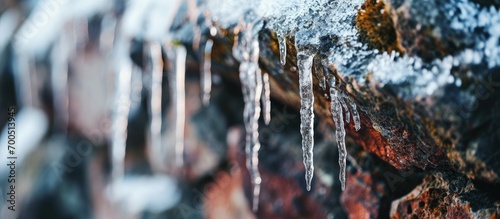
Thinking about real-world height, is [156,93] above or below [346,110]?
above

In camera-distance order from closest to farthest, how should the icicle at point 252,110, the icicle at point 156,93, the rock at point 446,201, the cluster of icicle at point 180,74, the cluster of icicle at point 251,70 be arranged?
1. the rock at point 446,201
2. the cluster of icicle at point 180,74
3. the cluster of icicle at point 251,70
4. the icicle at point 252,110
5. the icicle at point 156,93

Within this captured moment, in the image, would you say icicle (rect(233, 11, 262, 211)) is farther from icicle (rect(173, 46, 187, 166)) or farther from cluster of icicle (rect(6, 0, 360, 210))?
icicle (rect(173, 46, 187, 166))

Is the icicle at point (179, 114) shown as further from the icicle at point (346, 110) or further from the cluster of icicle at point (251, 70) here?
the icicle at point (346, 110)

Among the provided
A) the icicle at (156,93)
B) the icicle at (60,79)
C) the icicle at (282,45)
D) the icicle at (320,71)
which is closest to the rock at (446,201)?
the icicle at (320,71)

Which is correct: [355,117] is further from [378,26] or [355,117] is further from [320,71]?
[378,26]

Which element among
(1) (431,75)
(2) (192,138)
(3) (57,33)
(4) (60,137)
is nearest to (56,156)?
(4) (60,137)

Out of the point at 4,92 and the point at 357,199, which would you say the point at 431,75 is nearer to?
the point at 357,199

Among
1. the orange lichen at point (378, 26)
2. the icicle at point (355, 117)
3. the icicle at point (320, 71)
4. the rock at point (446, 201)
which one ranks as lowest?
the rock at point (446, 201)

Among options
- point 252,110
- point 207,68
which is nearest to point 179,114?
point 207,68
